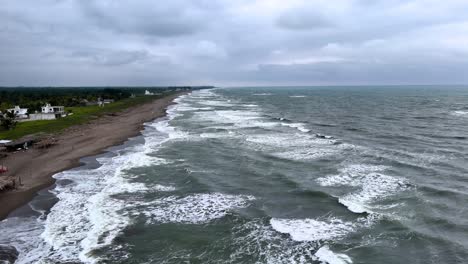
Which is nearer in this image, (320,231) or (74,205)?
(320,231)

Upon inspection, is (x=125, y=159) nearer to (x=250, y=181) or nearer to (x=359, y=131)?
(x=250, y=181)

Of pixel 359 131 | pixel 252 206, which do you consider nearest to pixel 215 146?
pixel 252 206

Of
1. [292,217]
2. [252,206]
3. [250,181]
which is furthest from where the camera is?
[250,181]

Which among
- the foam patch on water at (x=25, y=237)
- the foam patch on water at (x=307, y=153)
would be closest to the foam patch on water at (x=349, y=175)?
the foam patch on water at (x=307, y=153)

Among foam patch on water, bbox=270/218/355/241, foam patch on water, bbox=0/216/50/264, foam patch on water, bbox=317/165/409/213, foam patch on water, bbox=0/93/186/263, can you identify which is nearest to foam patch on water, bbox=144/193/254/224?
foam patch on water, bbox=0/93/186/263

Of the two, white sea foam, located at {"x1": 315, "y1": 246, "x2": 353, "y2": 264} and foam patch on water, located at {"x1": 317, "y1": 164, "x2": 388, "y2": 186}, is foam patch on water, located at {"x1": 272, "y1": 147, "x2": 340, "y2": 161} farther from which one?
white sea foam, located at {"x1": 315, "y1": 246, "x2": 353, "y2": 264}

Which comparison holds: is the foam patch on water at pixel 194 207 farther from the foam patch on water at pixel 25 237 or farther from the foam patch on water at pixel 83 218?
the foam patch on water at pixel 25 237
